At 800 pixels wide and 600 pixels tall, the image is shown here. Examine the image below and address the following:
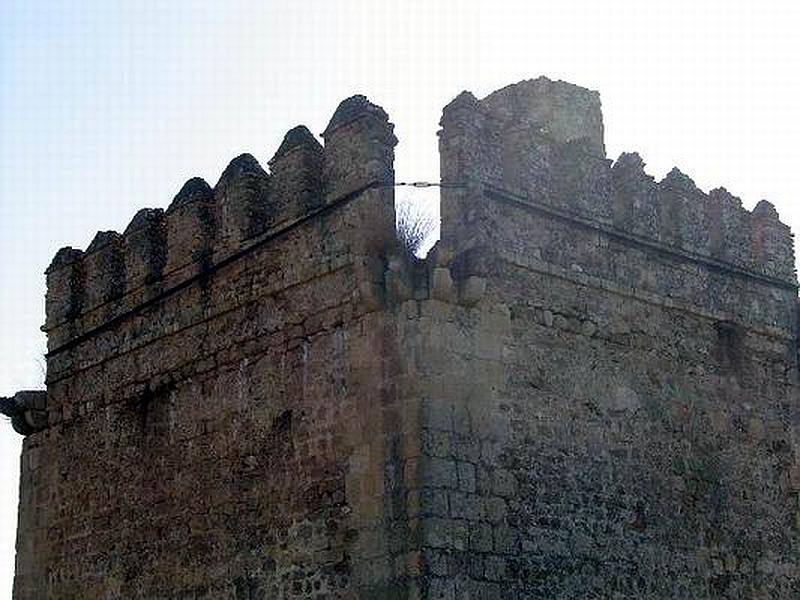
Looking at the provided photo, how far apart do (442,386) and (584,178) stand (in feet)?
7.98

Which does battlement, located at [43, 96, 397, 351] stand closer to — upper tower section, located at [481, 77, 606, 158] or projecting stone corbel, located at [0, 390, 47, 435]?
projecting stone corbel, located at [0, 390, 47, 435]

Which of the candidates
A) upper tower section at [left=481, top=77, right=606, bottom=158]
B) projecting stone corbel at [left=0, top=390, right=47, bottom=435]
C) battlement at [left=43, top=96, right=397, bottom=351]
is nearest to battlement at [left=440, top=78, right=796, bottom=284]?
upper tower section at [left=481, top=77, right=606, bottom=158]

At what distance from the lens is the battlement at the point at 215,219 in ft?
31.6

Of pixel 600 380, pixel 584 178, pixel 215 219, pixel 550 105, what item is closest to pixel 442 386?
pixel 600 380

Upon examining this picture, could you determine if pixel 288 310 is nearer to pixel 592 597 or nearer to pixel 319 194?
pixel 319 194

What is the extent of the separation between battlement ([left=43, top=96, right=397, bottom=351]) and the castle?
0.03m

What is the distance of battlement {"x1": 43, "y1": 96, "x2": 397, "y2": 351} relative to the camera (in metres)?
9.63

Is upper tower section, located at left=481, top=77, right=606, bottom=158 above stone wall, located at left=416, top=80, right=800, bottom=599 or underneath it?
above

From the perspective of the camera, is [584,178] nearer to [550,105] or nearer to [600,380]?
[550,105]

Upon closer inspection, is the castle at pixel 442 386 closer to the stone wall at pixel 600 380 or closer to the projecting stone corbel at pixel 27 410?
the stone wall at pixel 600 380

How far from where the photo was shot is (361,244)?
937cm

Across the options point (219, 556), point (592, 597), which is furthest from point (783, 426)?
point (219, 556)

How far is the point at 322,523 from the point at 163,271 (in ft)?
10.8

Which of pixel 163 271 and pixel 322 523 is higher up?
pixel 163 271
